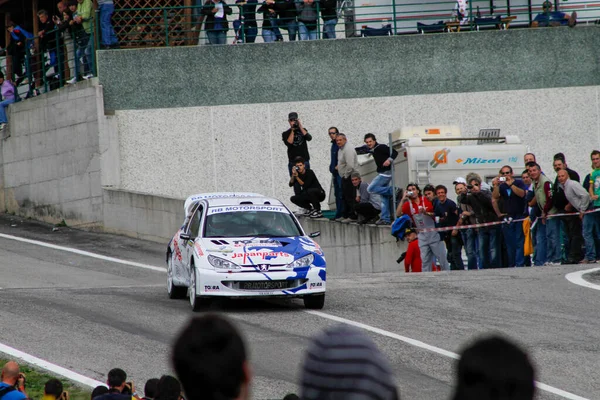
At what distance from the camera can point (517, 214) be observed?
65.4 ft

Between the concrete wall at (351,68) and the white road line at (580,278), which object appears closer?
the white road line at (580,278)

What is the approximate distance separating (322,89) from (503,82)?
179 inches

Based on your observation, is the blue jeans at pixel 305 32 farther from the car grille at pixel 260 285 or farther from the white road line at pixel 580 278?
the car grille at pixel 260 285

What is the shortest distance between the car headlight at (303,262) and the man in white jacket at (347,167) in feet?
25.5

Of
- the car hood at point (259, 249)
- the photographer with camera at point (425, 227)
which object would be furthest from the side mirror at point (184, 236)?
the photographer with camera at point (425, 227)

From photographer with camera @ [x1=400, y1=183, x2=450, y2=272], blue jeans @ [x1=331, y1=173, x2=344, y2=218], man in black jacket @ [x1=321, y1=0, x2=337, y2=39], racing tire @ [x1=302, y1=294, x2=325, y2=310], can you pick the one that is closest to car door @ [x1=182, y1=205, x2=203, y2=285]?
racing tire @ [x1=302, y1=294, x2=325, y2=310]

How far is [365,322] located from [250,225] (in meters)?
2.68

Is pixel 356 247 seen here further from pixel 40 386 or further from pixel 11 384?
pixel 11 384

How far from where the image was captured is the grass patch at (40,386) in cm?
1060

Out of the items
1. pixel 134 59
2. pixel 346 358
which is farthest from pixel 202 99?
pixel 346 358

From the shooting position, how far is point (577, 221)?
1903 centimetres

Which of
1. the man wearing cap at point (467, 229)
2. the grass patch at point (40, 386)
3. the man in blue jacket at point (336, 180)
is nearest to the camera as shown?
the grass patch at point (40, 386)

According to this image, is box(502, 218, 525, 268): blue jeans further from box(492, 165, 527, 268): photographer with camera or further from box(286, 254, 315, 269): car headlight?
box(286, 254, 315, 269): car headlight

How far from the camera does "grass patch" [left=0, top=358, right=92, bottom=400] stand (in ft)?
34.8
